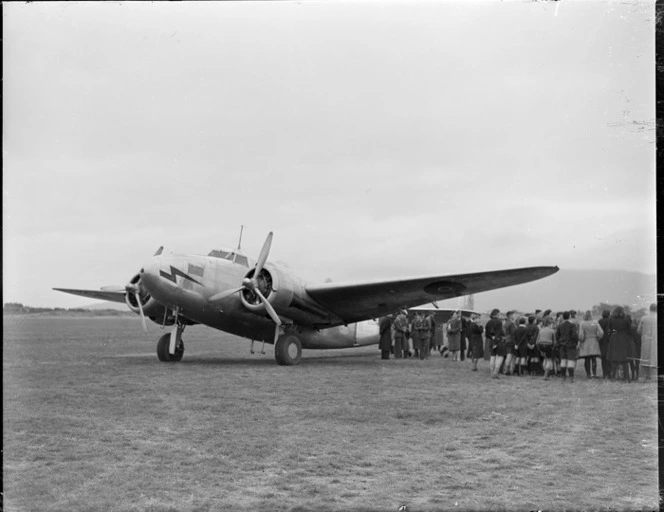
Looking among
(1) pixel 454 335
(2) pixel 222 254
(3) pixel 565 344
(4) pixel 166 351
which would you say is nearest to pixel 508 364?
(3) pixel 565 344

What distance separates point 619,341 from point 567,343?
0.95 meters

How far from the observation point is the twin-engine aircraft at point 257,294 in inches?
538

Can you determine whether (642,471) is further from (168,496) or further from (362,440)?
(168,496)

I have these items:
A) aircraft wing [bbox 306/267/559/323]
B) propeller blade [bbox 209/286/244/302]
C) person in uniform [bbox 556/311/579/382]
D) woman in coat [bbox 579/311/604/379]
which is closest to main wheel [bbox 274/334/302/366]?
aircraft wing [bbox 306/267/559/323]

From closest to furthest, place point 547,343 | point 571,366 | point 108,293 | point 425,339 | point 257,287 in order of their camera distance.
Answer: point 571,366 → point 547,343 → point 257,287 → point 108,293 → point 425,339

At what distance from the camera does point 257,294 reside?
14.0 m

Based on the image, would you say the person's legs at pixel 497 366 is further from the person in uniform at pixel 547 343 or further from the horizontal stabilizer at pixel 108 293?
the horizontal stabilizer at pixel 108 293

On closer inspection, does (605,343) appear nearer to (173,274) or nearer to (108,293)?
(173,274)

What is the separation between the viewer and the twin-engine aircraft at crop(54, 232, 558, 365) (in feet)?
44.9

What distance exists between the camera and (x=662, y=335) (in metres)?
8.72

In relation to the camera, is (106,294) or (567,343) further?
(106,294)

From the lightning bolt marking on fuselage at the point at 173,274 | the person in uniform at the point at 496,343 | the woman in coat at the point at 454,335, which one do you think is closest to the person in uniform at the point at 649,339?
the person in uniform at the point at 496,343

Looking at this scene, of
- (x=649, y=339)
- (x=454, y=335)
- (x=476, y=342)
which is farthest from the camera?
(x=454, y=335)

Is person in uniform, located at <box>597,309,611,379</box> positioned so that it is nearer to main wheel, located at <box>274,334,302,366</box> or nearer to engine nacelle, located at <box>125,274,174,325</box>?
main wheel, located at <box>274,334,302,366</box>
